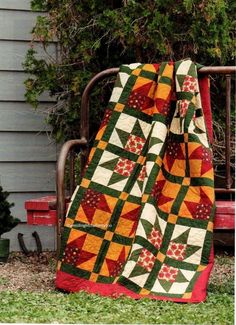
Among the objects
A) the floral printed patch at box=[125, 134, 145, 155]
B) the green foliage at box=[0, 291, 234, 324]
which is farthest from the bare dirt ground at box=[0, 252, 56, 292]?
the floral printed patch at box=[125, 134, 145, 155]

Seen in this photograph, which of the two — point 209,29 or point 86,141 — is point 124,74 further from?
point 209,29

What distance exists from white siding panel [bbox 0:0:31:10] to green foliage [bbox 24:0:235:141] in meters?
0.14

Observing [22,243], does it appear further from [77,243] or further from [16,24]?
[77,243]

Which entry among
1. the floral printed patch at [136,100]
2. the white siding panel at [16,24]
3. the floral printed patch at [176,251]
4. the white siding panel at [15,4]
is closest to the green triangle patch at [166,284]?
the floral printed patch at [176,251]

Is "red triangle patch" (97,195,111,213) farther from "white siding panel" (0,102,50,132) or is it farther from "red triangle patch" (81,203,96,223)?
"white siding panel" (0,102,50,132)

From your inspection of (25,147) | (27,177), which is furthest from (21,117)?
(27,177)

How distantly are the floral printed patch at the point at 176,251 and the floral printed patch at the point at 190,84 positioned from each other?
641 mm

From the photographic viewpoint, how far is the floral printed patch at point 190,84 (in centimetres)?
317

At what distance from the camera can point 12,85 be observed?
464 cm

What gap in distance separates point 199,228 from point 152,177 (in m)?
0.28

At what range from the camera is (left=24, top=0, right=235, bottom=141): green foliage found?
13.3ft

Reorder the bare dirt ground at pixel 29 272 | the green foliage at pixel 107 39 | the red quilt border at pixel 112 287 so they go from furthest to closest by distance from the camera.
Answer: the green foliage at pixel 107 39 < the bare dirt ground at pixel 29 272 < the red quilt border at pixel 112 287

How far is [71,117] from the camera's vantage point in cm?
445

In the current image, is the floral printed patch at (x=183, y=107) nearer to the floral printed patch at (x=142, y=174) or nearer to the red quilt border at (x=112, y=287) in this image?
the floral printed patch at (x=142, y=174)
